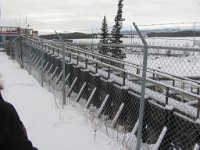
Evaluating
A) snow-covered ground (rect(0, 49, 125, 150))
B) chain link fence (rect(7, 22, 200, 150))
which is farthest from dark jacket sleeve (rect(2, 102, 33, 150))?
snow-covered ground (rect(0, 49, 125, 150))

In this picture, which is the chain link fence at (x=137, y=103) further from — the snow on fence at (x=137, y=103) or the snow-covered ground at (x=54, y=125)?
the snow-covered ground at (x=54, y=125)

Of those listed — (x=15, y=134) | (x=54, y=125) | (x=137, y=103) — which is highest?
(x=15, y=134)

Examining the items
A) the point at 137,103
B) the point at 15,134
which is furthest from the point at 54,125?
the point at 15,134

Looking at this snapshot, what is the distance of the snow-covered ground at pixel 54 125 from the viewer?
21.7 ft

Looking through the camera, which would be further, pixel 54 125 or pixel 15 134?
pixel 54 125

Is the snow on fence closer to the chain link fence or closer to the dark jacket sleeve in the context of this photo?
the chain link fence

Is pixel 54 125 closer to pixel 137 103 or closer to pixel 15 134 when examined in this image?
pixel 137 103

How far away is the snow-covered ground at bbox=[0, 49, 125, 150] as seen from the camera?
661 cm

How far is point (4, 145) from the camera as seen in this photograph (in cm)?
214

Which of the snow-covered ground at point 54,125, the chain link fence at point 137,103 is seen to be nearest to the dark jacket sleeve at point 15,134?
the chain link fence at point 137,103

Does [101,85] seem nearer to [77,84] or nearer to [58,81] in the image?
[77,84]

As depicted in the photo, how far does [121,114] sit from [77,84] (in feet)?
13.5

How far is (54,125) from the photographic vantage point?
7801 mm

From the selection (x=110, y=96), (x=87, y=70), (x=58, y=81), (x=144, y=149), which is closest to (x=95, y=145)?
(x=144, y=149)
